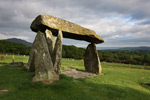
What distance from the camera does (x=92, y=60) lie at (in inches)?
583

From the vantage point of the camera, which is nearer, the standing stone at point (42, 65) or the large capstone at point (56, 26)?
the standing stone at point (42, 65)

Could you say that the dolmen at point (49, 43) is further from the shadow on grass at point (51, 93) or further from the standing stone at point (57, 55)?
the shadow on grass at point (51, 93)

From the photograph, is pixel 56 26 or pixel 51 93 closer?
pixel 51 93

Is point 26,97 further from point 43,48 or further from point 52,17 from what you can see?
point 52,17

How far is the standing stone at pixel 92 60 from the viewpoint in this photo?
1437cm

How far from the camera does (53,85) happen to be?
6926 mm

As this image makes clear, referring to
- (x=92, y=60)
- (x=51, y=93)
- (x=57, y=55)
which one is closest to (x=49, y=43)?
(x=57, y=55)

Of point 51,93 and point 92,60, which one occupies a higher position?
point 92,60

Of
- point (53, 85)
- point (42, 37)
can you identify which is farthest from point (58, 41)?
point (53, 85)

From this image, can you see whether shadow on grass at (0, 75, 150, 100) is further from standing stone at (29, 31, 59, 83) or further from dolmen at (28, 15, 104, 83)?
dolmen at (28, 15, 104, 83)

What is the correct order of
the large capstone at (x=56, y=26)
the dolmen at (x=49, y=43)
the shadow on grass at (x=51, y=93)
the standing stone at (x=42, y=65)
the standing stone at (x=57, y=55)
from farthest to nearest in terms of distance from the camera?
the standing stone at (x=57, y=55)
the large capstone at (x=56, y=26)
the dolmen at (x=49, y=43)
the standing stone at (x=42, y=65)
the shadow on grass at (x=51, y=93)

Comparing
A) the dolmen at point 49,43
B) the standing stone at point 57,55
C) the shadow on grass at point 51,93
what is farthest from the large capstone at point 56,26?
the shadow on grass at point 51,93

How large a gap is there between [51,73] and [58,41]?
2.88m

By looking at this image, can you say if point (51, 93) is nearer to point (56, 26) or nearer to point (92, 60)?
point (56, 26)
